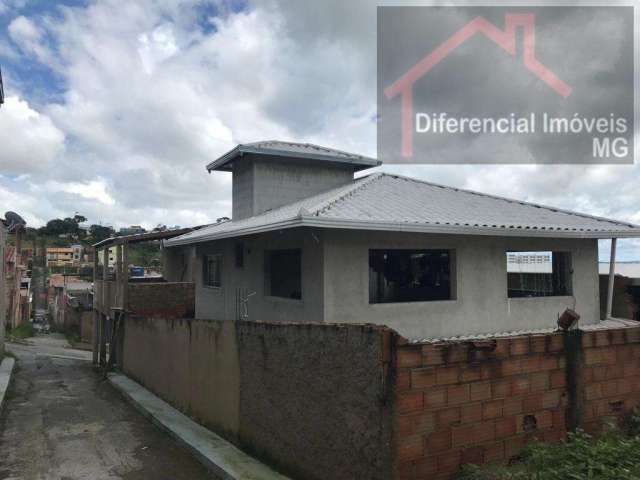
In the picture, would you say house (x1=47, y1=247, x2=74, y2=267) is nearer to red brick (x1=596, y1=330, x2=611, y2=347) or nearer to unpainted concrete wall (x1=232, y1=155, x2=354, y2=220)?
unpainted concrete wall (x1=232, y1=155, x2=354, y2=220)

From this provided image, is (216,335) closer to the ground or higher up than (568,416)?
higher up

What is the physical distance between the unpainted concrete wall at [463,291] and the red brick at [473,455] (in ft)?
10.9

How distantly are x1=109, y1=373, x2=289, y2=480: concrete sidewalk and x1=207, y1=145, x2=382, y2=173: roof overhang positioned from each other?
223 inches

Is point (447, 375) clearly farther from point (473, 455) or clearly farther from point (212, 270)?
point (212, 270)

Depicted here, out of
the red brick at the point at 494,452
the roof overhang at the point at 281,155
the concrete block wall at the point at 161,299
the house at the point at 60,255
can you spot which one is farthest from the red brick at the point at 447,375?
the house at the point at 60,255

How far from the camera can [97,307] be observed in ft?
64.3

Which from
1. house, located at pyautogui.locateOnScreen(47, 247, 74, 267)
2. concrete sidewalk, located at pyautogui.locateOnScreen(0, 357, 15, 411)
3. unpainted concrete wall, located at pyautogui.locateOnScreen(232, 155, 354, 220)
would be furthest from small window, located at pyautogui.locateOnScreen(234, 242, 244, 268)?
house, located at pyautogui.locateOnScreen(47, 247, 74, 267)

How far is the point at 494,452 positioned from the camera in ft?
16.1

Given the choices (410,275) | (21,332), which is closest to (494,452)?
(410,275)


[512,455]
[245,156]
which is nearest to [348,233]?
[512,455]

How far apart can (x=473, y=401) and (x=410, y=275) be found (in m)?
4.68

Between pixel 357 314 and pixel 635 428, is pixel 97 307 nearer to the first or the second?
pixel 357 314

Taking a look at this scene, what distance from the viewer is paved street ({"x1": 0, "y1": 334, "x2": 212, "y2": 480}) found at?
22.2 feet

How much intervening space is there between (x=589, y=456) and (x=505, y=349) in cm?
116
